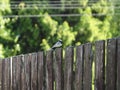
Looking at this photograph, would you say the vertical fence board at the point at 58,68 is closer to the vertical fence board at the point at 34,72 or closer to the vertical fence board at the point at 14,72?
the vertical fence board at the point at 34,72

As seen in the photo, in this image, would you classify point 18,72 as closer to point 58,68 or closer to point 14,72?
point 14,72

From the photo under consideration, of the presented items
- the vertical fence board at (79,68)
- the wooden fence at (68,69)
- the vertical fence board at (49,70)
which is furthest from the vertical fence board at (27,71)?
the vertical fence board at (79,68)

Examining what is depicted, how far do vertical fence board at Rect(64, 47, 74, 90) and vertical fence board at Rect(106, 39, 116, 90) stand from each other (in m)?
0.49

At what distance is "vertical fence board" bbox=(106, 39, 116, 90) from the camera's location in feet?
12.5

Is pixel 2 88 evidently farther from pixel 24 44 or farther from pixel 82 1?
pixel 82 1

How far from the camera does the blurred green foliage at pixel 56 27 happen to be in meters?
19.0

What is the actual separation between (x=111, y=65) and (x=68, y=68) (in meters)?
0.57

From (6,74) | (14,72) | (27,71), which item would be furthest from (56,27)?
(27,71)

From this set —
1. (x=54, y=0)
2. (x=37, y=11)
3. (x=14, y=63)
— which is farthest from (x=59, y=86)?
(x=54, y=0)

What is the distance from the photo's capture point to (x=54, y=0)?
72.8 ft

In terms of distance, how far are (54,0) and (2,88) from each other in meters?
16.9

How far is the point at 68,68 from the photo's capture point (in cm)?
432

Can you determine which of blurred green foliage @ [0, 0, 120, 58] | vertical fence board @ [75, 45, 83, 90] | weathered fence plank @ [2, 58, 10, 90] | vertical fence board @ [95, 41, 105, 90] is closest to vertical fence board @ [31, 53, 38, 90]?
weathered fence plank @ [2, 58, 10, 90]

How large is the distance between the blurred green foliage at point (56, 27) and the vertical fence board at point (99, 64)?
1404 cm
